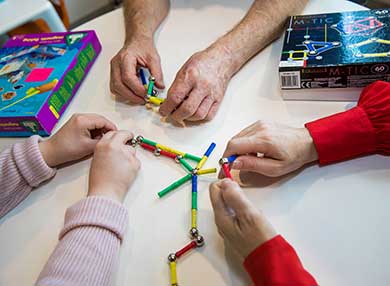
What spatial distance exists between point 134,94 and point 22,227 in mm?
431

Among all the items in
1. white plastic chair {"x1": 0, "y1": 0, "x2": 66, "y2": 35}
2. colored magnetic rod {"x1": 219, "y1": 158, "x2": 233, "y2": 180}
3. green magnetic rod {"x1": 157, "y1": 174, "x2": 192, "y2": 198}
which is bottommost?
green magnetic rod {"x1": 157, "y1": 174, "x2": 192, "y2": 198}

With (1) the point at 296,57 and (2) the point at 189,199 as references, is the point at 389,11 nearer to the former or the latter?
(1) the point at 296,57

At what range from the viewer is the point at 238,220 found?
2.10 ft

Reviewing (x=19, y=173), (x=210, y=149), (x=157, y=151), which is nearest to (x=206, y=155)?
(x=210, y=149)

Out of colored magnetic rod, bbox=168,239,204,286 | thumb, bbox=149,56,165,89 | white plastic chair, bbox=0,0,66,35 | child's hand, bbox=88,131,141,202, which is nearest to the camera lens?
colored magnetic rod, bbox=168,239,204,286

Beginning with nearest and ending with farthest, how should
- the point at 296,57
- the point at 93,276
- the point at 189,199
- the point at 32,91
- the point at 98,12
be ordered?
the point at 93,276 < the point at 189,199 < the point at 296,57 < the point at 32,91 < the point at 98,12

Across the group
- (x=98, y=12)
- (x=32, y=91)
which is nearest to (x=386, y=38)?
(x=32, y=91)

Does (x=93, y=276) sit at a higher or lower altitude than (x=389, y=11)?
lower

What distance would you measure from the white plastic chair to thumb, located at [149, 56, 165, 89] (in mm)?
670

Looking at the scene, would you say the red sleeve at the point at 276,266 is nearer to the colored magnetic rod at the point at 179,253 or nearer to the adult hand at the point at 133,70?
the colored magnetic rod at the point at 179,253

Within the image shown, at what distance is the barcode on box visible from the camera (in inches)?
34.0

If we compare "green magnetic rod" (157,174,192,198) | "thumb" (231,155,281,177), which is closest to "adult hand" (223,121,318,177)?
"thumb" (231,155,281,177)

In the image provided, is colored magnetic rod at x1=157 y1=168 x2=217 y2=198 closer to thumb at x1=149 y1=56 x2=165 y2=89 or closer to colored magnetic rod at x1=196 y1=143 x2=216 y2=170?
colored magnetic rod at x1=196 y1=143 x2=216 y2=170

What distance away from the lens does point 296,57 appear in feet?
2.85
